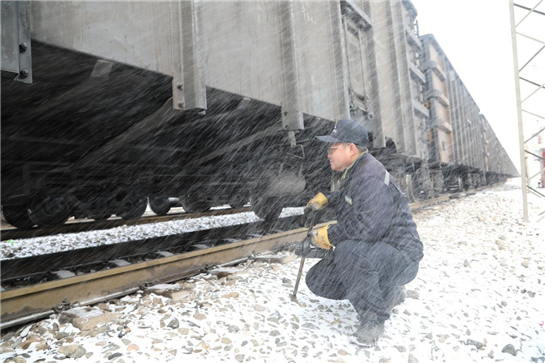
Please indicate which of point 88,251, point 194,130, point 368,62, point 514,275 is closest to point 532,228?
point 514,275

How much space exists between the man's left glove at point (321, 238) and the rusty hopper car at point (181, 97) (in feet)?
4.14

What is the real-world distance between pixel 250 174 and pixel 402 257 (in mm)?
3642

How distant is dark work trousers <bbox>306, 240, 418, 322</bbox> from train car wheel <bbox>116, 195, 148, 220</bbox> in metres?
5.38

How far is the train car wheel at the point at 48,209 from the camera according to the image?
5.65 meters

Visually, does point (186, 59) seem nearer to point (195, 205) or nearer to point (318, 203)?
point (318, 203)

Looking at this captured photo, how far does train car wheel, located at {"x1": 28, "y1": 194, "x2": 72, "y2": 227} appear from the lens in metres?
5.65

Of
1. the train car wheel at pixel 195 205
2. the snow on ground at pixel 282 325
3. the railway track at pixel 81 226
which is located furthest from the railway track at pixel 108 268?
the train car wheel at pixel 195 205

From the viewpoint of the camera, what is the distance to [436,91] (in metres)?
11.9

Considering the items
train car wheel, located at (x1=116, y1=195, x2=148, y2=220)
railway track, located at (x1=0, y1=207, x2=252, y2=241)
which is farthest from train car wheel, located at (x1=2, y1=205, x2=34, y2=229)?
train car wheel, located at (x1=116, y1=195, x2=148, y2=220)

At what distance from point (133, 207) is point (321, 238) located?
557cm

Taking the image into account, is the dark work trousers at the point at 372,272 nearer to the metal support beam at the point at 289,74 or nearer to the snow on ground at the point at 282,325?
the snow on ground at the point at 282,325

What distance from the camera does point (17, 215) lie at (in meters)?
5.90

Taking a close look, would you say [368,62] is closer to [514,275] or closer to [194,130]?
[194,130]

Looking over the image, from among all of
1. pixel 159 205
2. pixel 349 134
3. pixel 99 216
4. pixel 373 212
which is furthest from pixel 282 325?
pixel 159 205
